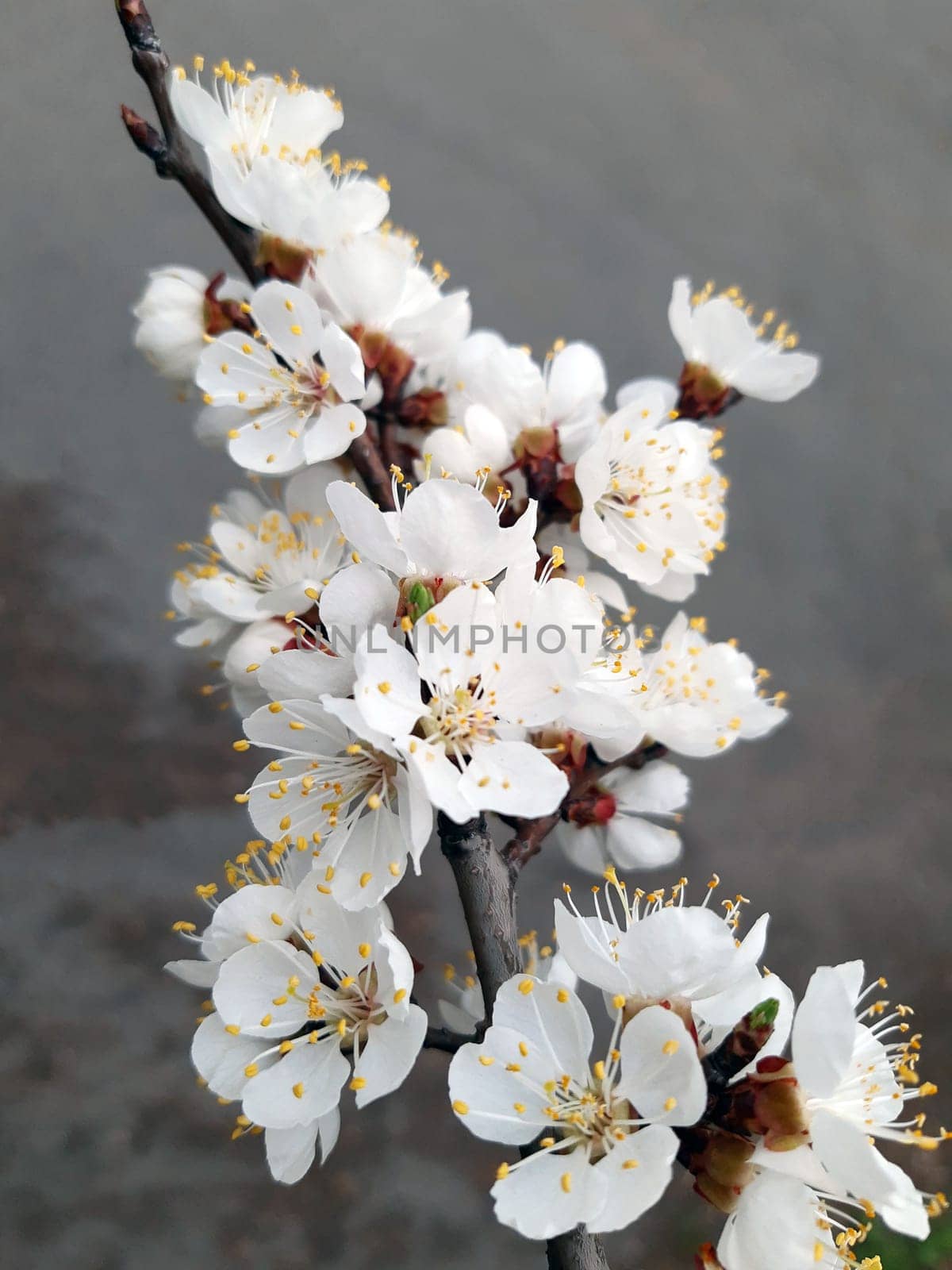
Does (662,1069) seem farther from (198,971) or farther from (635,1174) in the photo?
(198,971)

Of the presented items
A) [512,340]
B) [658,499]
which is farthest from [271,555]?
[512,340]

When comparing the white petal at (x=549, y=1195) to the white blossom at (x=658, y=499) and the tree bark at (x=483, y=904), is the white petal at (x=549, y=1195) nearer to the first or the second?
the tree bark at (x=483, y=904)

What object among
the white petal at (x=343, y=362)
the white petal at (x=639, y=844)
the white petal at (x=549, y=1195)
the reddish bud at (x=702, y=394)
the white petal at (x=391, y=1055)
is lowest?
the white petal at (x=549, y=1195)

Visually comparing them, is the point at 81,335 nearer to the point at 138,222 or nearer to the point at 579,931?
the point at 138,222

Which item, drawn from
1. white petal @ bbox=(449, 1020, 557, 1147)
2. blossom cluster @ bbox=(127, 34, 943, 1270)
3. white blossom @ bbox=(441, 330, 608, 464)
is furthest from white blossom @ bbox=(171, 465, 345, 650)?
white petal @ bbox=(449, 1020, 557, 1147)

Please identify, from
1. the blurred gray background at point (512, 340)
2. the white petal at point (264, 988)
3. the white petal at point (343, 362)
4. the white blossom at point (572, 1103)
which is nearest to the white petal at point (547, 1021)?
the white blossom at point (572, 1103)

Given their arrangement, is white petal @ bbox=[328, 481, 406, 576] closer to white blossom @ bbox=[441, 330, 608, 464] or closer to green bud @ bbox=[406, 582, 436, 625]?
green bud @ bbox=[406, 582, 436, 625]
